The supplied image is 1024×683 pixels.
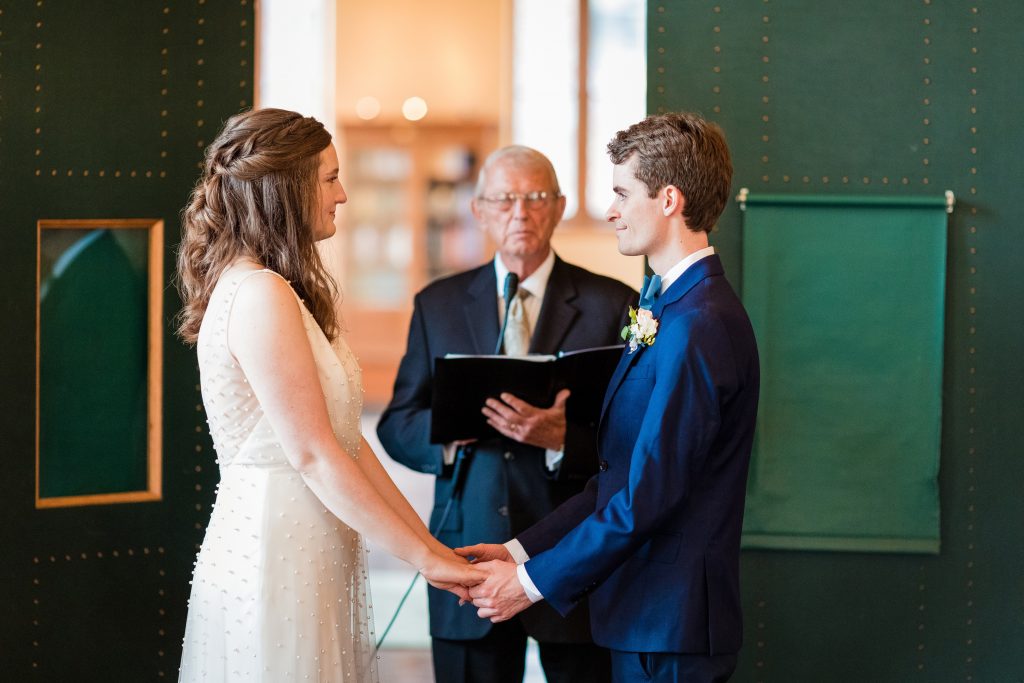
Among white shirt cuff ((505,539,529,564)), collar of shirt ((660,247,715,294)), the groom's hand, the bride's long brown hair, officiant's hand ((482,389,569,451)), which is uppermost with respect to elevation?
the bride's long brown hair

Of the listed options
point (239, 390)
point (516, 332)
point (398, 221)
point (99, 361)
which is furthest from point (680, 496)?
point (398, 221)

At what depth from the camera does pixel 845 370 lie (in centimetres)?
331

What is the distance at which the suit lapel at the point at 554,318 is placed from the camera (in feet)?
9.96

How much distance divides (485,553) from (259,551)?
0.63 meters

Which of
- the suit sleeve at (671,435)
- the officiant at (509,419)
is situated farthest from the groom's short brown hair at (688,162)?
the officiant at (509,419)

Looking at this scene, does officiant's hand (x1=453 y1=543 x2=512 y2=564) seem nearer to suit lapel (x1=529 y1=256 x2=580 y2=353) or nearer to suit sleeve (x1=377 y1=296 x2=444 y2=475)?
suit sleeve (x1=377 y1=296 x2=444 y2=475)

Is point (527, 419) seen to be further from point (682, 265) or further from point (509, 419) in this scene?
point (682, 265)

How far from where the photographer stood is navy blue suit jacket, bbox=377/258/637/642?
2.86m

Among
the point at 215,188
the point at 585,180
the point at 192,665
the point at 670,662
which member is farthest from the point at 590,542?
the point at 585,180

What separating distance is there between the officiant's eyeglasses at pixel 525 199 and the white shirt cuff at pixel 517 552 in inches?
37.5

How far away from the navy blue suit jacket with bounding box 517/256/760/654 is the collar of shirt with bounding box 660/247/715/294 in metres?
0.02

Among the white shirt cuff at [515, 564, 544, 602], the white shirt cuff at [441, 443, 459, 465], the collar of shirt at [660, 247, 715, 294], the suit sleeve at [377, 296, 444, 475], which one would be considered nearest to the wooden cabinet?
the suit sleeve at [377, 296, 444, 475]

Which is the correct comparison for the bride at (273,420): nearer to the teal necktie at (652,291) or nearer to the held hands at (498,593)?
the held hands at (498,593)

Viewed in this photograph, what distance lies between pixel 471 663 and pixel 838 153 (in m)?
1.78
